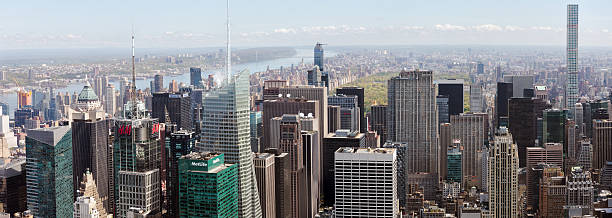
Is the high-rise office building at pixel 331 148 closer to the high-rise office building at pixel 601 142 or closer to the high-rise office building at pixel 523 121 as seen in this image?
the high-rise office building at pixel 523 121

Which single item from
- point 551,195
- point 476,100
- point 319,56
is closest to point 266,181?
point 319,56

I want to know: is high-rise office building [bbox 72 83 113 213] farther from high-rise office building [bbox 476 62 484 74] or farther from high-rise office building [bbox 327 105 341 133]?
A: high-rise office building [bbox 476 62 484 74]

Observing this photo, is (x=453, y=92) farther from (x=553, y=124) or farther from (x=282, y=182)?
(x=282, y=182)

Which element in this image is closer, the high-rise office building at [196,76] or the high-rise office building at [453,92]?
Answer: the high-rise office building at [196,76]

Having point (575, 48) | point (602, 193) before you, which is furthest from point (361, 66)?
point (602, 193)

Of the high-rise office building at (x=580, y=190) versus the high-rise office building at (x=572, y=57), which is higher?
the high-rise office building at (x=572, y=57)

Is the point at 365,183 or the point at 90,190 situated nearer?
the point at 365,183

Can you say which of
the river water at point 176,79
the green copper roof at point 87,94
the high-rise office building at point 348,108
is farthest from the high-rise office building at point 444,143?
the green copper roof at point 87,94
